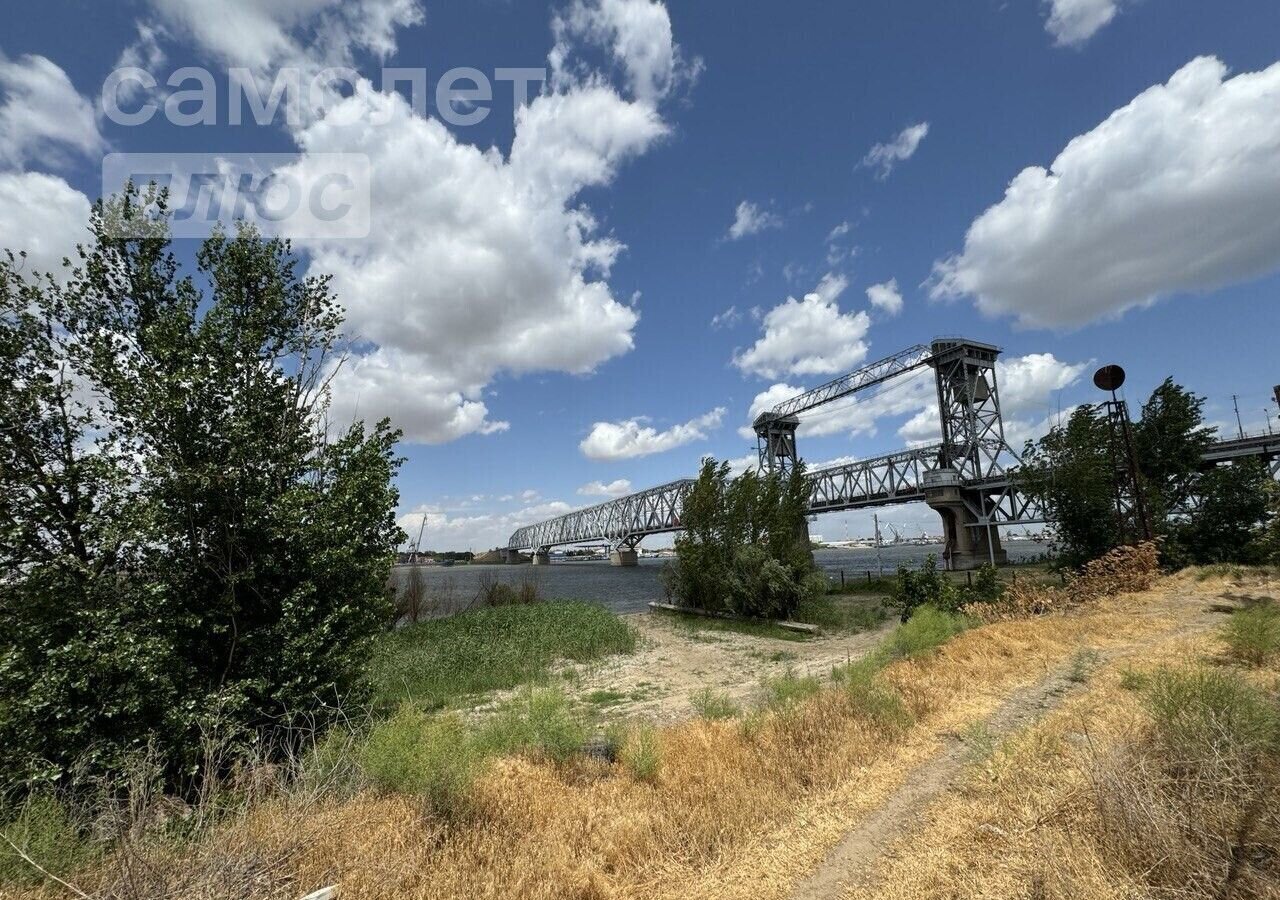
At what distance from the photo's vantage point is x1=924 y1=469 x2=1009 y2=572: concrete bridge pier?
5238 cm

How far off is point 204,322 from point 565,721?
25.1 feet

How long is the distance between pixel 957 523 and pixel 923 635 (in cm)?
4850

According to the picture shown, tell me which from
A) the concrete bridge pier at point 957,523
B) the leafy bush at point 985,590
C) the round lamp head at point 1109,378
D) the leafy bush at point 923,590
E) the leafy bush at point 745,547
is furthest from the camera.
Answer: the concrete bridge pier at point 957,523

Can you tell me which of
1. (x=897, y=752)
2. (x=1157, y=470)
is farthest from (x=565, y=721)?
(x=1157, y=470)

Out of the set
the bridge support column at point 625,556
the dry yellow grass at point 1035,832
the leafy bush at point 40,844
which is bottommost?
the bridge support column at point 625,556

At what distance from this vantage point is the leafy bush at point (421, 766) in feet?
18.7

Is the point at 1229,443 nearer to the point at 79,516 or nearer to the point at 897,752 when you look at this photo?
the point at 897,752

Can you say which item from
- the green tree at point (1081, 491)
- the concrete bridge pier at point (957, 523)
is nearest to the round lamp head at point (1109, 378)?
the green tree at point (1081, 491)

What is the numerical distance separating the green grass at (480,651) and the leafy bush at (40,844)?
395cm

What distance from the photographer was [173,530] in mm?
6863

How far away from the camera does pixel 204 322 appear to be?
298 inches

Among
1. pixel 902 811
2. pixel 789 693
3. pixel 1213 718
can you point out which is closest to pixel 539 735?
pixel 789 693

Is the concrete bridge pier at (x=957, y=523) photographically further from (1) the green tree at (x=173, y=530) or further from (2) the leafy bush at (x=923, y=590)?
(1) the green tree at (x=173, y=530)

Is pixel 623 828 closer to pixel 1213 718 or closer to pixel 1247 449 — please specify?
pixel 1213 718
